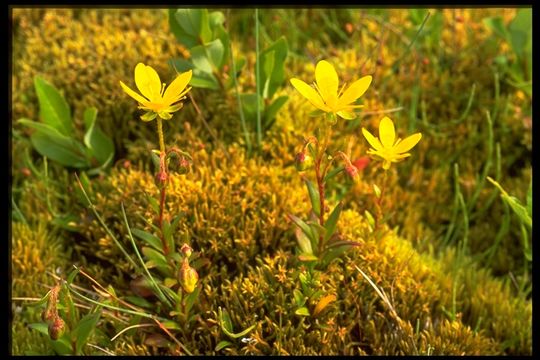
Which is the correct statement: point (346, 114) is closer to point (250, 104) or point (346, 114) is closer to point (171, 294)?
point (171, 294)

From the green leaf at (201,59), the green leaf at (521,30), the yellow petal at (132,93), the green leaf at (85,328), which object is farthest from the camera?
the green leaf at (521,30)

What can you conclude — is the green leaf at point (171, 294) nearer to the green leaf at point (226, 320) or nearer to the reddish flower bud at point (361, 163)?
the green leaf at point (226, 320)

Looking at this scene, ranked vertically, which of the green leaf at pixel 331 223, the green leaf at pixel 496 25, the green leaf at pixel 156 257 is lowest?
the green leaf at pixel 156 257

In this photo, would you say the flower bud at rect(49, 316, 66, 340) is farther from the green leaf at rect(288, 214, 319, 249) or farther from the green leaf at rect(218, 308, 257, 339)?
the green leaf at rect(288, 214, 319, 249)

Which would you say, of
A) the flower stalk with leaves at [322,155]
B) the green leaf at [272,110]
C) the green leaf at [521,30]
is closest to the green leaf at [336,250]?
the flower stalk with leaves at [322,155]

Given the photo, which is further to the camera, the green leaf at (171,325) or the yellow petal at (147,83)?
the green leaf at (171,325)

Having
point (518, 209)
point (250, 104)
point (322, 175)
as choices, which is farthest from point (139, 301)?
point (518, 209)

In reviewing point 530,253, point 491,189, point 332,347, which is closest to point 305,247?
point 332,347

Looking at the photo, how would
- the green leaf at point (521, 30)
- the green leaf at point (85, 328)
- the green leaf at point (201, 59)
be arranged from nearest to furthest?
the green leaf at point (85, 328) < the green leaf at point (201, 59) < the green leaf at point (521, 30)
